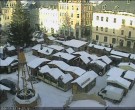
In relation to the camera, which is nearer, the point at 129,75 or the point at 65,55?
the point at 129,75

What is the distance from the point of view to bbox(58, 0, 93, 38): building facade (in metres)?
67.5

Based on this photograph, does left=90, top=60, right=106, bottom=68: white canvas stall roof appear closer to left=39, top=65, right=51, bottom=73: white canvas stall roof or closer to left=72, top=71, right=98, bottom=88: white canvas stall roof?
left=72, top=71, right=98, bottom=88: white canvas stall roof

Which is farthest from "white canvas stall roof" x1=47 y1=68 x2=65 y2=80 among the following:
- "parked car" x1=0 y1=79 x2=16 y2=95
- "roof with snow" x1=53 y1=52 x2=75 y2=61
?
"roof with snow" x1=53 y1=52 x2=75 y2=61

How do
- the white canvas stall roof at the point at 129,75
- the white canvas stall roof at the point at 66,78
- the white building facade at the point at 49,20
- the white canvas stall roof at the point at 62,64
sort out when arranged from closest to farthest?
the white canvas stall roof at the point at 66,78 < the white canvas stall roof at the point at 129,75 < the white canvas stall roof at the point at 62,64 < the white building facade at the point at 49,20

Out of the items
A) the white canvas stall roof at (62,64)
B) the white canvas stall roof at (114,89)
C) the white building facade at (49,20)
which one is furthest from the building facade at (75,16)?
the white canvas stall roof at (114,89)

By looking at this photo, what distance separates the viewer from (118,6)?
192ft

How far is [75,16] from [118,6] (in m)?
14.7

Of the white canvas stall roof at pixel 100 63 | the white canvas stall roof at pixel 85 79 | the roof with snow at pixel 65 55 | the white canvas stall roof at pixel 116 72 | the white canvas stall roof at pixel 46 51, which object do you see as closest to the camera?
the white canvas stall roof at pixel 85 79

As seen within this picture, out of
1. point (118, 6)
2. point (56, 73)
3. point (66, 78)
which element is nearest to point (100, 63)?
point (66, 78)

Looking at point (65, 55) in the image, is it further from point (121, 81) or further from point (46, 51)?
point (121, 81)

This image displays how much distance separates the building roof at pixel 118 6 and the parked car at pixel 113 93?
93.4 ft

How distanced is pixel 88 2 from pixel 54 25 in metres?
13.7

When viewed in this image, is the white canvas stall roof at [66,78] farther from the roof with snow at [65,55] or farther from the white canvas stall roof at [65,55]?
the white canvas stall roof at [65,55]

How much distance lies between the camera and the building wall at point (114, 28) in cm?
5672
